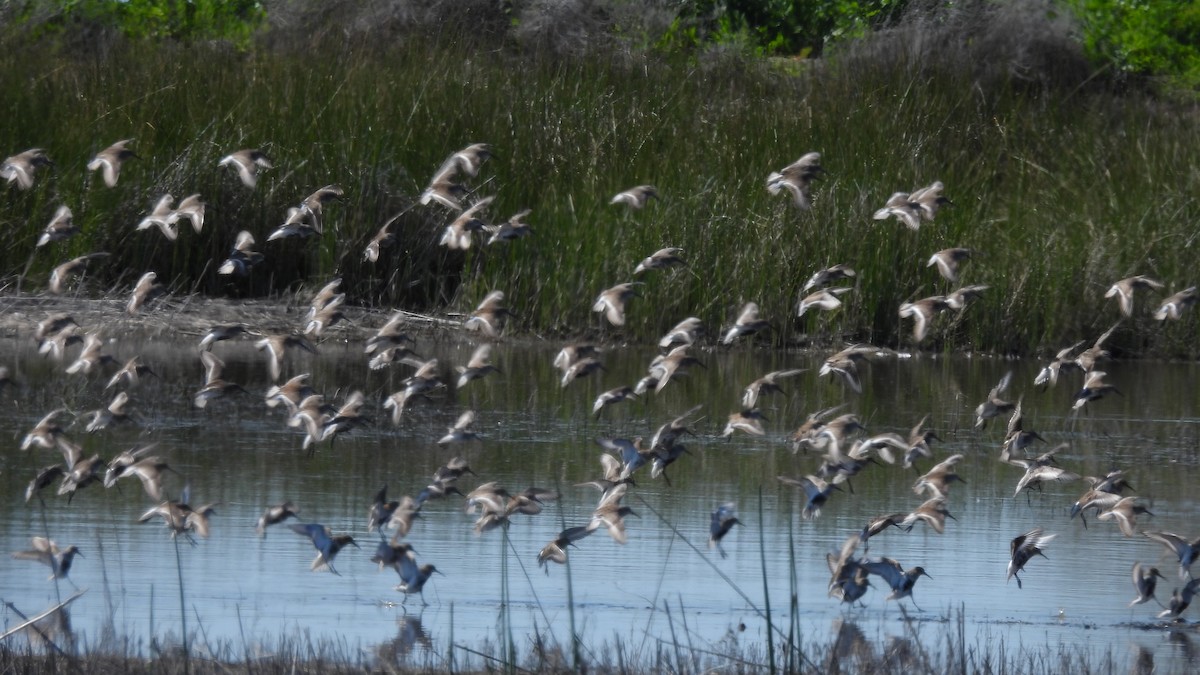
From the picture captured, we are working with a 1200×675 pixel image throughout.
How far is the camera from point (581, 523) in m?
7.86

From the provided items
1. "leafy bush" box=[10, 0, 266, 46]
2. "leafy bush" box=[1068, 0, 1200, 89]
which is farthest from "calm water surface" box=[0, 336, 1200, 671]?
"leafy bush" box=[1068, 0, 1200, 89]

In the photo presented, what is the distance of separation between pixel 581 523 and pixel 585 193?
820 centimetres

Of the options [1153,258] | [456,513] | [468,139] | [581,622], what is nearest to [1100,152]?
[1153,258]

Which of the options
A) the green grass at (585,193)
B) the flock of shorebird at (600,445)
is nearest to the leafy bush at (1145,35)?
the green grass at (585,193)

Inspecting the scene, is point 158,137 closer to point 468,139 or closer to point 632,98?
point 468,139

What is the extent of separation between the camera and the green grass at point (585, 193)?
1512cm

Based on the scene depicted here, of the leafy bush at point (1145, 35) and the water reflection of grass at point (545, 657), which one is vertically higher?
the leafy bush at point (1145, 35)

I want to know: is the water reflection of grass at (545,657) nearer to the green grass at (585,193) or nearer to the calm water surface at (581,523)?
the calm water surface at (581,523)

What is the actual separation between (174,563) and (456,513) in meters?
1.59

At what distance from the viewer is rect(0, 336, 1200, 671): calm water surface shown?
6.16m

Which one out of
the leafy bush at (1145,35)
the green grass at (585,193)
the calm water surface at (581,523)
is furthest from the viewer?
the leafy bush at (1145,35)

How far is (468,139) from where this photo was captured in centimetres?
1675

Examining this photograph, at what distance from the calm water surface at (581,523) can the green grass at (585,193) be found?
211 centimetres

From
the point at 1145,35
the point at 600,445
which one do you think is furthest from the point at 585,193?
the point at 1145,35
